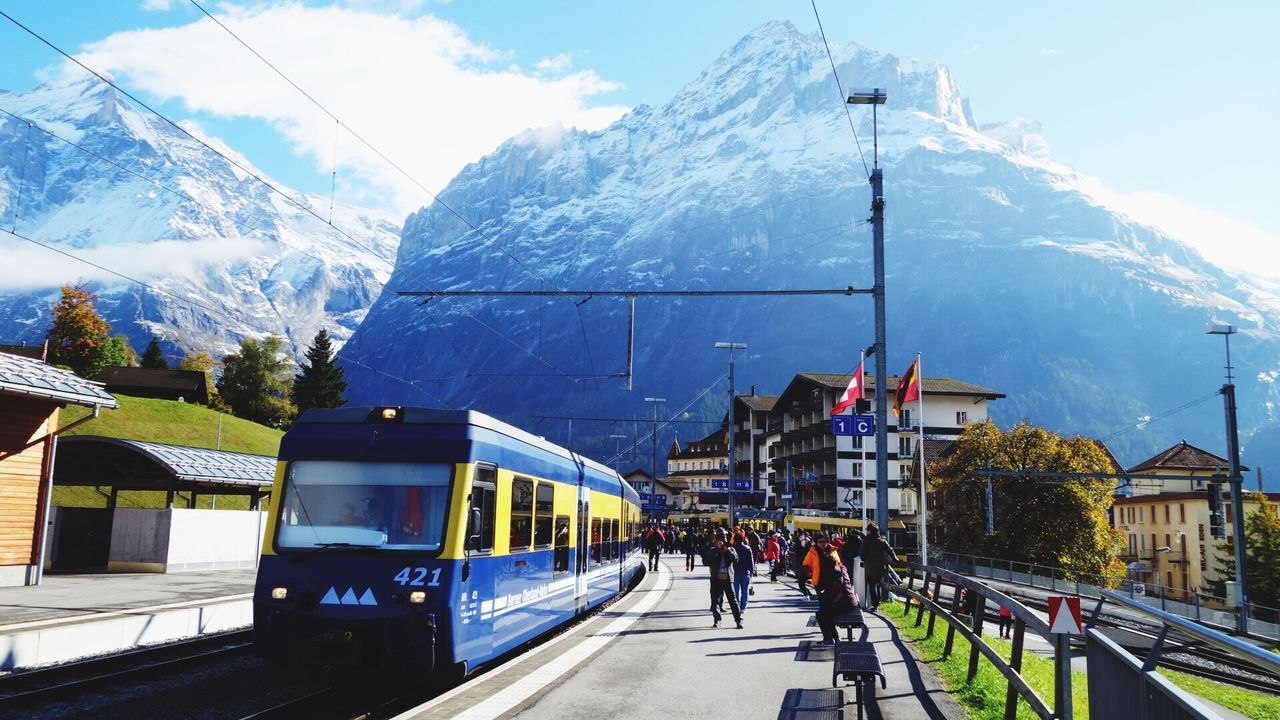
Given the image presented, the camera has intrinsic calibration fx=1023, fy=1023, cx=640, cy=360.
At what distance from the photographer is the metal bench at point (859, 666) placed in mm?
9766

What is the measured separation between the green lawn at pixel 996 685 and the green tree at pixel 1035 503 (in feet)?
117

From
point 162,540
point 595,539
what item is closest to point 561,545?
point 595,539

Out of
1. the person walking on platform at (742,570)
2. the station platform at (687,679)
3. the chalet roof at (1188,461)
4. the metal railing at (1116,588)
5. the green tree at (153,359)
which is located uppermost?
the green tree at (153,359)

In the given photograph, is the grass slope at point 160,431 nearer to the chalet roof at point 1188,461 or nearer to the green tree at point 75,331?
the green tree at point 75,331

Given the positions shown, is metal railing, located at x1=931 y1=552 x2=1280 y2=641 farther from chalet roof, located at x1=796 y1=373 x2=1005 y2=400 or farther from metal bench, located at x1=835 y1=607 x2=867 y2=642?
chalet roof, located at x1=796 y1=373 x2=1005 y2=400

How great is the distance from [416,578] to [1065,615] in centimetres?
660

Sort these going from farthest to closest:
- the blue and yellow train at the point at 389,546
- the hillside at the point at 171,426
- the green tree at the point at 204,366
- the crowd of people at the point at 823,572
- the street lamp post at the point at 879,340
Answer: the green tree at the point at 204,366, the hillside at the point at 171,426, the street lamp post at the point at 879,340, the crowd of people at the point at 823,572, the blue and yellow train at the point at 389,546

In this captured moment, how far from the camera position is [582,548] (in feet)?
65.0

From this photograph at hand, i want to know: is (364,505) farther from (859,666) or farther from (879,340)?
(879,340)

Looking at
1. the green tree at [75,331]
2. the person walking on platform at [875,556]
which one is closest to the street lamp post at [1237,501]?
the person walking on platform at [875,556]

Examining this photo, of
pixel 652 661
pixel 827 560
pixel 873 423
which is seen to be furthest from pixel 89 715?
pixel 873 423

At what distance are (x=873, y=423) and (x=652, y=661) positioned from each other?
1315 centimetres

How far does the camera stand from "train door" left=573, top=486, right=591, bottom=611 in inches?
755

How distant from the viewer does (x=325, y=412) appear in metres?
12.3
